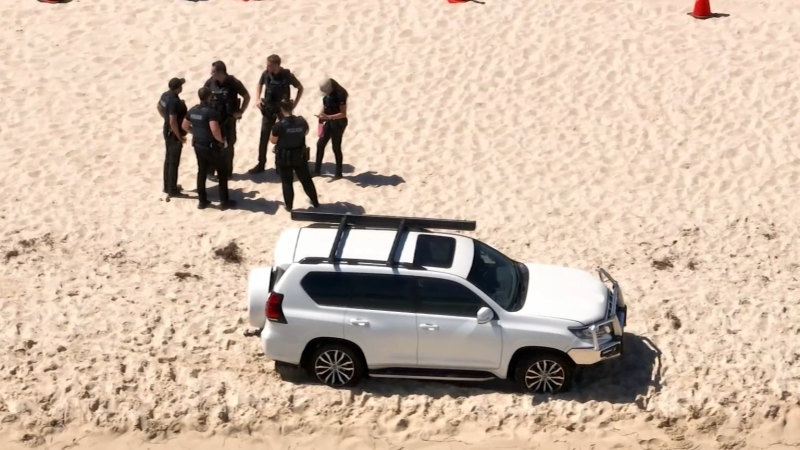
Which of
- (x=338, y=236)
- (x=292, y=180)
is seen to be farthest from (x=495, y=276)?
(x=292, y=180)

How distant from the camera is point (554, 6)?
2291cm

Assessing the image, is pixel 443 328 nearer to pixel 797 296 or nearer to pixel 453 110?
pixel 797 296

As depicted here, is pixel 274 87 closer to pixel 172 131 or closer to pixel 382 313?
pixel 172 131

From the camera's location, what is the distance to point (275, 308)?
13422mm

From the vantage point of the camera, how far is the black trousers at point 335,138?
18.5 metres

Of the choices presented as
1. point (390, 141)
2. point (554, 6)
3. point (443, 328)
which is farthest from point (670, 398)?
point (554, 6)

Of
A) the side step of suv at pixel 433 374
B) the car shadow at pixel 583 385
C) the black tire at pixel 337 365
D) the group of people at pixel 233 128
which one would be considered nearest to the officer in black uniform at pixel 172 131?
the group of people at pixel 233 128

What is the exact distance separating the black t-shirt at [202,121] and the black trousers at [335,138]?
6.31 ft

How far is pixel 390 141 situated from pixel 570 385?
7317 mm

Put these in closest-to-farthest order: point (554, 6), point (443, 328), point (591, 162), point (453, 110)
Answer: point (443, 328) → point (591, 162) → point (453, 110) → point (554, 6)

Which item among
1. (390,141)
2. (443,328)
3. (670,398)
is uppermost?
(390,141)

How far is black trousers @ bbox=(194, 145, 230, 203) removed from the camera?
17.5m

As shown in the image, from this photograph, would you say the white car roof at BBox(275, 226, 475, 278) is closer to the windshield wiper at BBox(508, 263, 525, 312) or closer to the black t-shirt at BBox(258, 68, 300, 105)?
the windshield wiper at BBox(508, 263, 525, 312)

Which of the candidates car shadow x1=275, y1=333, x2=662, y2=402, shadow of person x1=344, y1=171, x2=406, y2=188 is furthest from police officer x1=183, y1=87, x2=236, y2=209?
car shadow x1=275, y1=333, x2=662, y2=402
